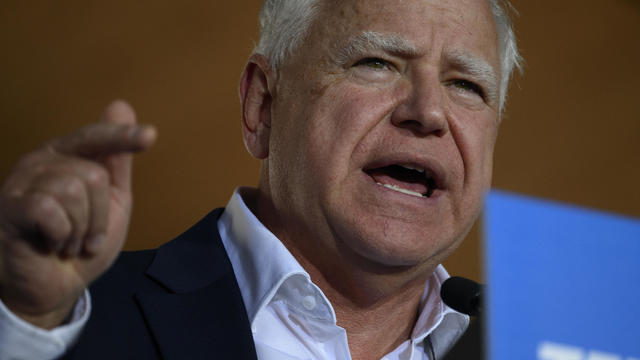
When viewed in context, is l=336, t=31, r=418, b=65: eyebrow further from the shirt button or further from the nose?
the shirt button

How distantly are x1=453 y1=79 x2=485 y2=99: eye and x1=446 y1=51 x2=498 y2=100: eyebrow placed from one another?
0.04 ft

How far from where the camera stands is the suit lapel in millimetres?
1064

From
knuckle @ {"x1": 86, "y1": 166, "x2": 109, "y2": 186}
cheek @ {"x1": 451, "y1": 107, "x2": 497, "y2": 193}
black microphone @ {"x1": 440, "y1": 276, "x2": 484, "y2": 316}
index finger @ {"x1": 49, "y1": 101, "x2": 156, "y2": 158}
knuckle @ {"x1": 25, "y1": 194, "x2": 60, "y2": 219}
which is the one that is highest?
index finger @ {"x1": 49, "y1": 101, "x2": 156, "y2": 158}

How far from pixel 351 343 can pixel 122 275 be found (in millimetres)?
412

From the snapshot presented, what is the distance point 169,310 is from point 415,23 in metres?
0.64

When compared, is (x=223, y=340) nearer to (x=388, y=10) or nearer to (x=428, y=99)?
(x=428, y=99)

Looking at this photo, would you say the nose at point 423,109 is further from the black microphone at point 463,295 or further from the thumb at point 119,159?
the thumb at point 119,159

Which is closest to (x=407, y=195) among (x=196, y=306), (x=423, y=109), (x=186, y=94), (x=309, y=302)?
(x=423, y=109)

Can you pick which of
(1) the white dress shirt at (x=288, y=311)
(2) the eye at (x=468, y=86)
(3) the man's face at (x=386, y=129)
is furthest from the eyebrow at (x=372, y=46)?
(1) the white dress shirt at (x=288, y=311)

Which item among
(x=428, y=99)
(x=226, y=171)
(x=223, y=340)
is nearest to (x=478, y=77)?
(x=428, y=99)

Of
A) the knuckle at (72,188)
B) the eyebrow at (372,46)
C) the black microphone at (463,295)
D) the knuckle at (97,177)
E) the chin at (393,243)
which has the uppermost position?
the eyebrow at (372,46)

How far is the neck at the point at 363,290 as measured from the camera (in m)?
1.26

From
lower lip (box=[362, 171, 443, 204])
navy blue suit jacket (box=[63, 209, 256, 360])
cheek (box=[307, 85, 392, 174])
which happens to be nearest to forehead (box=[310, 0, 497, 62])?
cheek (box=[307, 85, 392, 174])

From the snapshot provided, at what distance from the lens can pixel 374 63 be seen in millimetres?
1305
